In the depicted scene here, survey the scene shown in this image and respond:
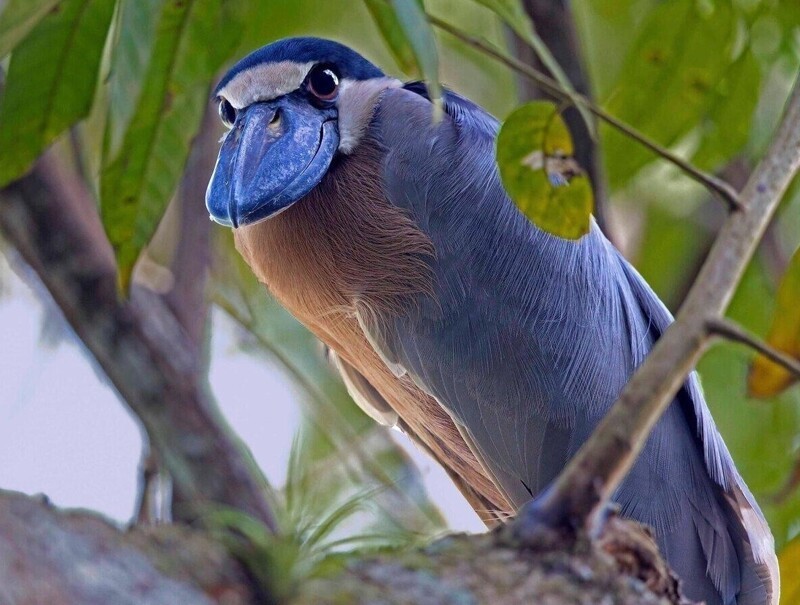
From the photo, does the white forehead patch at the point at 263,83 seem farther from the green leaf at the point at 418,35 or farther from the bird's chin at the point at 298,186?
the green leaf at the point at 418,35

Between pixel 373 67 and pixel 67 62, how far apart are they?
69 cm

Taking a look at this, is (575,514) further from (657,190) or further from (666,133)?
(657,190)

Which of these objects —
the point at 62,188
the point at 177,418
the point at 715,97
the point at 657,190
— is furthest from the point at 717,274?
the point at 657,190

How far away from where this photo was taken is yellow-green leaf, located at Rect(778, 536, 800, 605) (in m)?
1.44

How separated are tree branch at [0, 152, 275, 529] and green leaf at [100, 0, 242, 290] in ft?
1.19

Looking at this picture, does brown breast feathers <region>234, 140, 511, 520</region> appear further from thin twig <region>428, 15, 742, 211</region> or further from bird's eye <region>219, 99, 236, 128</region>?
thin twig <region>428, 15, 742, 211</region>

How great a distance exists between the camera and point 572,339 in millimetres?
1830

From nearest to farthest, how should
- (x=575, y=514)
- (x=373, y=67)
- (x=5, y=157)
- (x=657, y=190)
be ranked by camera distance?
1. (x=575, y=514)
2. (x=5, y=157)
3. (x=373, y=67)
4. (x=657, y=190)

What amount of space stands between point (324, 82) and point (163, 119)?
385mm

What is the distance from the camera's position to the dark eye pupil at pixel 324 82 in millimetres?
1906

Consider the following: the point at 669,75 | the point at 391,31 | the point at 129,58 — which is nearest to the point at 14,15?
the point at 129,58

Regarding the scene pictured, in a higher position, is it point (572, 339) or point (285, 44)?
point (285, 44)

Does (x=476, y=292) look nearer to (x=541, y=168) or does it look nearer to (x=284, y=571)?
(x=541, y=168)

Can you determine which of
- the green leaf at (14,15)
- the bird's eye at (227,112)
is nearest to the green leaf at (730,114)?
the bird's eye at (227,112)
